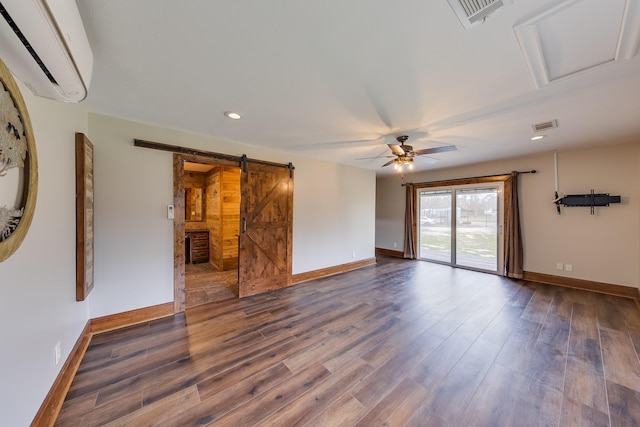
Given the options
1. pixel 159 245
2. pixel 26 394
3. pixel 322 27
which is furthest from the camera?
pixel 159 245

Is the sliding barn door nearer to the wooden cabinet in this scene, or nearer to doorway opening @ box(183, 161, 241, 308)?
doorway opening @ box(183, 161, 241, 308)

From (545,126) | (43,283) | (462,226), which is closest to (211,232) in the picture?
(43,283)

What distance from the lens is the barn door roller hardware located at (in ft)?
12.5

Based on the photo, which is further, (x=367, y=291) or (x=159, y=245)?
(x=367, y=291)

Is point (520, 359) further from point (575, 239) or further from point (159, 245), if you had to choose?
point (159, 245)

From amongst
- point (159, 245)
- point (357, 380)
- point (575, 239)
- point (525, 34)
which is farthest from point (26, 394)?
point (575, 239)

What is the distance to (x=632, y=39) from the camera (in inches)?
57.6

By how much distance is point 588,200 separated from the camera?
399 centimetres

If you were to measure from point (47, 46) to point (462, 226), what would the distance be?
6.77 meters

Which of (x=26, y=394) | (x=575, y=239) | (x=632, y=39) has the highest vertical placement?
(x=632, y=39)

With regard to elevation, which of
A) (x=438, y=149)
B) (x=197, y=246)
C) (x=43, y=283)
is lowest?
(x=197, y=246)

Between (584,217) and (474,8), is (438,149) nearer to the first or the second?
(474,8)

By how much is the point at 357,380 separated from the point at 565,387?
1653 millimetres

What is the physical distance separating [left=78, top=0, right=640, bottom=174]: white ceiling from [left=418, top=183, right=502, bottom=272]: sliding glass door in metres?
2.46
